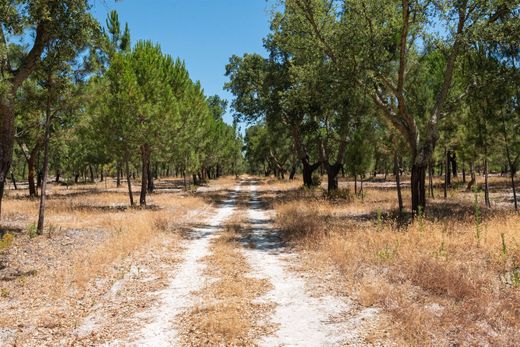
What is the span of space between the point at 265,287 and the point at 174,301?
2103 mm

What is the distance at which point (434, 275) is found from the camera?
845 centimetres

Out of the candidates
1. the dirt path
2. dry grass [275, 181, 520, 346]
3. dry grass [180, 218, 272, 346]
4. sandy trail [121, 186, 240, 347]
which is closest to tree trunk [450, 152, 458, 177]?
dry grass [275, 181, 520, 346]

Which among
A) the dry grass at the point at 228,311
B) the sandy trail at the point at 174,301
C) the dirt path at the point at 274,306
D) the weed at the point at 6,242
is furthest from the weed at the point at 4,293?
the dry grass at the point at 228,311

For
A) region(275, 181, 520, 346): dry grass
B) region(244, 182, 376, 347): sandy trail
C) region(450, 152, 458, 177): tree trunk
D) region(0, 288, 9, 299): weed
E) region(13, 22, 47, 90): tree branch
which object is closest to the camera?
region(275, 181, 520, 346): dry grass

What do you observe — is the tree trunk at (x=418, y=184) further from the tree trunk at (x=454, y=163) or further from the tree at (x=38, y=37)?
the tree trunk at (x=454, y=163)

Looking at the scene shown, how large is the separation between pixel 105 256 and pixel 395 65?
16.2m

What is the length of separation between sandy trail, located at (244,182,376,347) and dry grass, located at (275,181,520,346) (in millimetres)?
594

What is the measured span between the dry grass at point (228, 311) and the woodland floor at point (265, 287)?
0.10 ft

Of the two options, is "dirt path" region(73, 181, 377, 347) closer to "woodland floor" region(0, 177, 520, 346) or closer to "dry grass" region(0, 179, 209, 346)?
"woodland floor" region(0, 177, 520, 346)

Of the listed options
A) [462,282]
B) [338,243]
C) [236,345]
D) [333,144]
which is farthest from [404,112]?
[333,144]

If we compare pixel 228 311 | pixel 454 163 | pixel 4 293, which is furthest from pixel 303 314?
pixel 454 163

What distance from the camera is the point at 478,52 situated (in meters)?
18.6

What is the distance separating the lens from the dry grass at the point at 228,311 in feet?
21.0

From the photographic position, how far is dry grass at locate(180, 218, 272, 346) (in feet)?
21.0
